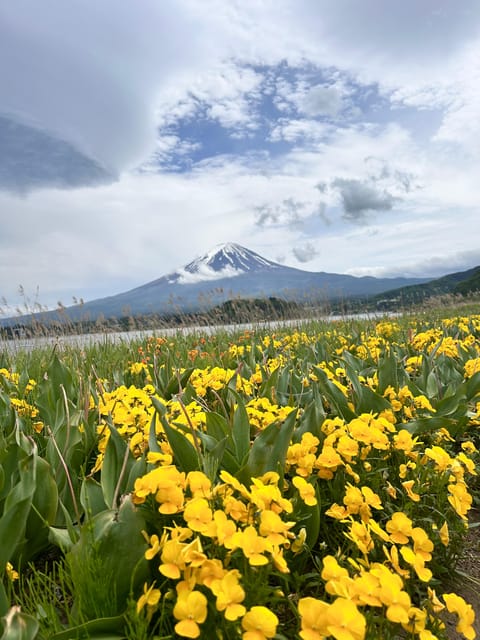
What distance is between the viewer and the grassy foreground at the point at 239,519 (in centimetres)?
99

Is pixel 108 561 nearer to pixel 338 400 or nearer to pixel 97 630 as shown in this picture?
pixel 97 630

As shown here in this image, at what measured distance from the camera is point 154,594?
1027mm

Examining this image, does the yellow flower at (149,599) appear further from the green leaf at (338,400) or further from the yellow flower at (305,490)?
the green leaf at (338,400)

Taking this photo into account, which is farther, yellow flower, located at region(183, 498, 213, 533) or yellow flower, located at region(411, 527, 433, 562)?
yellow flower, located at region(411, 527, 433, 562)

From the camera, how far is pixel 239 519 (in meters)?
1.17

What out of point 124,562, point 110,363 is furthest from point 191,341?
point 124,562

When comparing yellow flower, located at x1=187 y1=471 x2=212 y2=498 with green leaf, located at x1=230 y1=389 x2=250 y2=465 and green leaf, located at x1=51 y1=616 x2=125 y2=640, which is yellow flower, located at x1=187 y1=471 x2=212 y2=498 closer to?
green leaf, located at x1=51 y1=616 x2=125 y2=640

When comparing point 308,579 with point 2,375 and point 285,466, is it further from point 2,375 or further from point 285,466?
point 2,375

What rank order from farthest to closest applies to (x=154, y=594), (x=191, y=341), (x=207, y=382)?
1. (x=191, y=341)
2. (x=207, y=382)
3. (x=154, y=594)

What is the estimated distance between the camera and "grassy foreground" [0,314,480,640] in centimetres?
99

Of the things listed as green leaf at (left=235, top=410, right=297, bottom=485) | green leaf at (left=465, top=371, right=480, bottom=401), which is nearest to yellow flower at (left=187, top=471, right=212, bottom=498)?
green leaf at (left=235, top=410, right=297, bottom=485)

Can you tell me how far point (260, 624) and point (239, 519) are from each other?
0.32 metres

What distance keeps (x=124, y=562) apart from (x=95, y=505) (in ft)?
1.30

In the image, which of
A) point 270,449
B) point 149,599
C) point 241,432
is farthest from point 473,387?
→ point 149,599
